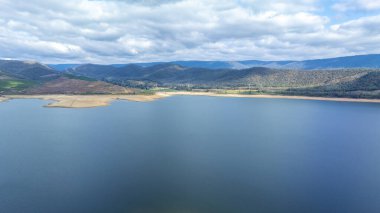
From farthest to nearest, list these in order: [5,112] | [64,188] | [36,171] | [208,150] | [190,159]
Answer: [5,112]
[208,150]
[190,159]
[36,171]
[64,188]

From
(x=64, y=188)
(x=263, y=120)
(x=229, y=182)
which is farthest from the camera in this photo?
(x=263, y=120)

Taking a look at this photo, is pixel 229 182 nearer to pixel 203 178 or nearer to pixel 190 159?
pixel 203 178

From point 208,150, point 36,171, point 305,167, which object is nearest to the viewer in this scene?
point 36,171

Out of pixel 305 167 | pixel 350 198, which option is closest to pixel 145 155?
pixel 305 167

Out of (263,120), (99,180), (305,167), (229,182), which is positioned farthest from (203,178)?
(263,120)

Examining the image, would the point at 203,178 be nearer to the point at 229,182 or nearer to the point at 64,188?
the point at 229,182

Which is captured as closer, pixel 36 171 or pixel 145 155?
pixel 36 171
